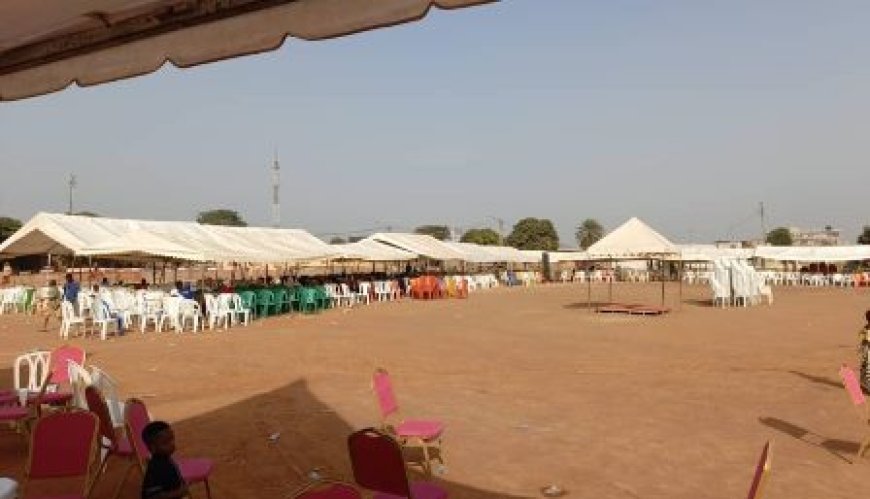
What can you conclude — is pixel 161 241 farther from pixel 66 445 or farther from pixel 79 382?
pixel 66 445

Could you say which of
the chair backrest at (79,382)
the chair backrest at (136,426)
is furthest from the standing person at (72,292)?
the chair backrest at (136,426)

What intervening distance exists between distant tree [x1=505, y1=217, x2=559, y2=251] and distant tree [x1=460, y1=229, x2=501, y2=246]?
41.2ft

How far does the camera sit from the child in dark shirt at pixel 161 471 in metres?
3.88

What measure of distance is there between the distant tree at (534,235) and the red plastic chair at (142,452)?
112 m

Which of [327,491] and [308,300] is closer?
[327,491]

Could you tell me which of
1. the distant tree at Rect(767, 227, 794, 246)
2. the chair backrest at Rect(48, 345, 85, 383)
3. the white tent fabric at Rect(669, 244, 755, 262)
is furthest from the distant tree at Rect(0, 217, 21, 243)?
the distant tree at Rect(767, 227, 794, 246)

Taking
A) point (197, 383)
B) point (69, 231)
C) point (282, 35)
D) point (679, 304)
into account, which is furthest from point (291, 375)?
point (679, 304)

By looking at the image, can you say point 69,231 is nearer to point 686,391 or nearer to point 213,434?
point 213,434

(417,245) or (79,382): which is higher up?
(417,245)

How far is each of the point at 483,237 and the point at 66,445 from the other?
98476 millimetres

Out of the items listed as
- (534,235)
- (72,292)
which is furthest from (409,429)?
(534,235)

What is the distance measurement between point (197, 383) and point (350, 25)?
9.25 metres

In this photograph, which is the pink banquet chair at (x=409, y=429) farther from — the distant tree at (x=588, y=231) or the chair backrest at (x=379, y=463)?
the distant tree at (x=588, y=231)

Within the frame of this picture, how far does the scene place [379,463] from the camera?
4.12m
